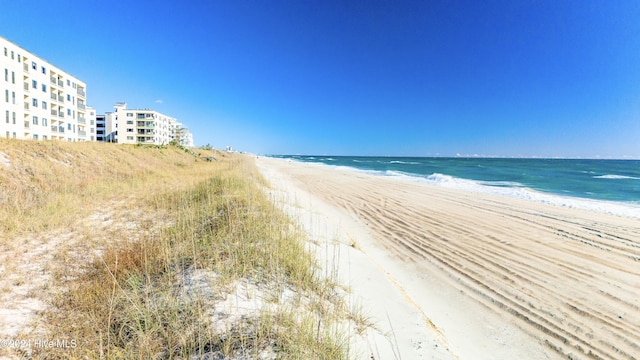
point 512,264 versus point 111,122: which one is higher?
point 111,122

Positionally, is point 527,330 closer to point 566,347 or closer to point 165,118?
point 566,347

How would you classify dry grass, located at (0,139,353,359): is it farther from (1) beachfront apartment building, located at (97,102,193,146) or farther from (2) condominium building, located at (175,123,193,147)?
(2) condominium building, located at (175,123,193,147)

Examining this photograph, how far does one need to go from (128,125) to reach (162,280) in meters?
85.9

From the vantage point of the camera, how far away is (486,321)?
4.12m

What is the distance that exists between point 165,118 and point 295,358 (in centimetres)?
9727

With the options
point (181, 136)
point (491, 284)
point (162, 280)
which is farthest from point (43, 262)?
point (181, 136)

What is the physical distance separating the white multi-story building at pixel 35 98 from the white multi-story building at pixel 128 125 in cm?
2421

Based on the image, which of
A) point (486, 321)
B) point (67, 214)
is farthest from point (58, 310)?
point (486, 321)

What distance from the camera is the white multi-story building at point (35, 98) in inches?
1141

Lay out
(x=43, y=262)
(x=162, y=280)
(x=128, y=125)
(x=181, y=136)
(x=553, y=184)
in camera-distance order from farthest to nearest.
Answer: (x=181, y=136) < (x=128, y=125) < (x=553, y=184) < (x=43, y=262) < (x=162, y=280)

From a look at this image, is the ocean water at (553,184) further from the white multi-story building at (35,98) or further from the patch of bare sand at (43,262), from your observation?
the white multi-story building at (35,98)

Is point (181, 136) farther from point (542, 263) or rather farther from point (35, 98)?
point (542, 263)

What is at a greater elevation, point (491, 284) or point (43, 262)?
point (43, 262)

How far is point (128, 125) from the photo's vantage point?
226 feet
